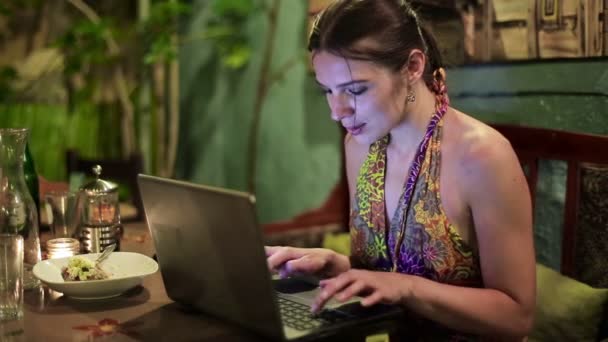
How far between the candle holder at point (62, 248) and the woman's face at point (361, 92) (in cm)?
58

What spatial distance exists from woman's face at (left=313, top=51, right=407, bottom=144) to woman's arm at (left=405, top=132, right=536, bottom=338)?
0.56 feet

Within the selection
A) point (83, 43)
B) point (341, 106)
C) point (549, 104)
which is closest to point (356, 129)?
point (341, 106)

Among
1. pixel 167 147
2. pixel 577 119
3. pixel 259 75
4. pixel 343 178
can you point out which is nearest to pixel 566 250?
pixel 577 119

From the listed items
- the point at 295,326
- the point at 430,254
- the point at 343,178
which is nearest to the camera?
the point at 295,326

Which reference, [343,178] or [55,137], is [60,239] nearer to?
[343,178]

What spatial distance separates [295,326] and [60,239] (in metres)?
0.66

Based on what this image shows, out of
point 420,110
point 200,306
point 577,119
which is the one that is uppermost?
point 420,110

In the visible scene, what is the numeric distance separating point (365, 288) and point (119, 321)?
0.39 meters

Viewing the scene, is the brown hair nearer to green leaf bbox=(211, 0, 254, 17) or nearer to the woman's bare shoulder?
the woman's bare shoulder

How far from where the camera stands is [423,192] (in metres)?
1.35

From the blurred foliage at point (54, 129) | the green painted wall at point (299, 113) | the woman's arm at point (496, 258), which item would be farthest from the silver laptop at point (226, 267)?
the blurred foliage at point (54, 129)

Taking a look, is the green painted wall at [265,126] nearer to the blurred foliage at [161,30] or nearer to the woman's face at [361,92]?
the blurred foliage at [161,30]

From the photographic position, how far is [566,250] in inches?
71.7

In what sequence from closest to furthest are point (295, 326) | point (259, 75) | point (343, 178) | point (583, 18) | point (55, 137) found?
point (295, 326)
point (583, 18)
point (343, 178)
point (259, 75)
point (55, 137)
